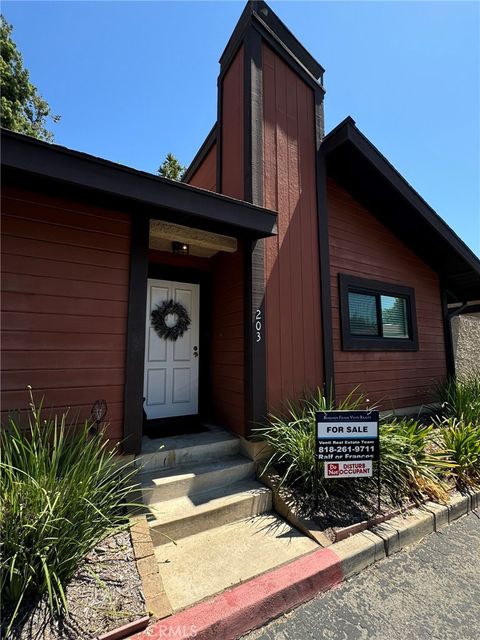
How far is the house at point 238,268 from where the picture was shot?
2.65m

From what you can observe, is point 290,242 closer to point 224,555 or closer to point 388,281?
point 388,281

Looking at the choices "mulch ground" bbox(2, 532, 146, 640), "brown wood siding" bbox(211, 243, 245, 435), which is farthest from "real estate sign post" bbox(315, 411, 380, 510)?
"mulch ground" bbox(2, 532, 146, 640)

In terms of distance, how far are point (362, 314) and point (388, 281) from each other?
974 mm

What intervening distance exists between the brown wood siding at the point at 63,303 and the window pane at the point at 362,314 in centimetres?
347

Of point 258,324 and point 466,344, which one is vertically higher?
point 258,324

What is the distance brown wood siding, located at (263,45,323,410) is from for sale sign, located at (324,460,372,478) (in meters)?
1.10

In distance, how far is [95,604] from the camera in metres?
1.59

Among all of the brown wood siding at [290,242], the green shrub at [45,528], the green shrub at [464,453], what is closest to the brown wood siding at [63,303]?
the green shrub at [45,528]

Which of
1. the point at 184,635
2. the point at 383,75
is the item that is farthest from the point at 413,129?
the point at 184,635

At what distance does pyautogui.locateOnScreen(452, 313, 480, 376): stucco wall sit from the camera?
6633 mm

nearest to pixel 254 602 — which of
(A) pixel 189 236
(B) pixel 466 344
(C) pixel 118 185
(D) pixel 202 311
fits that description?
(C) pixel 118 185

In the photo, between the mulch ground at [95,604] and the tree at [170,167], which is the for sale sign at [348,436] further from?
the tree at [170,167]

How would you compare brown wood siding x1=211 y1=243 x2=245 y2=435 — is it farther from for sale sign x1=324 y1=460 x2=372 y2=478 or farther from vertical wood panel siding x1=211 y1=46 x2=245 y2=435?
for sale sign x1=324 y1=460 x2=372 y2=478

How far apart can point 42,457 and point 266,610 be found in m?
1.71
